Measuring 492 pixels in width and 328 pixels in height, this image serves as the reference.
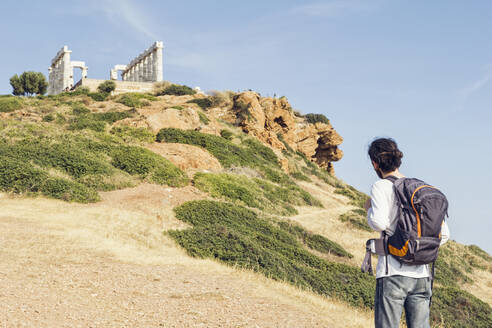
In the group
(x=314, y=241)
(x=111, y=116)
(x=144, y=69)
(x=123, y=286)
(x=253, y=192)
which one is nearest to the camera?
(x=123, y=286)

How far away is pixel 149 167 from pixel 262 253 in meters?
9.49

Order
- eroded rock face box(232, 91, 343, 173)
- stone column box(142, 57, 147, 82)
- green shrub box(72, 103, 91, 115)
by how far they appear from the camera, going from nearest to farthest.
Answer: green shrub box(72, 103, 91, 115)
eroded rock face box(232, 91, 343, 173)
stone column box(142, 57, 147, 82)

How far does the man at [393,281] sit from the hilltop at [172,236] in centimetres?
286

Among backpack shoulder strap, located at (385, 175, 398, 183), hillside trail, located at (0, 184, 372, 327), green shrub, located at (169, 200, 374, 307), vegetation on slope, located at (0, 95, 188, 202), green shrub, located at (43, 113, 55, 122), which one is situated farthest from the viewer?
green shrub, located at (43, 113, 55, 122)

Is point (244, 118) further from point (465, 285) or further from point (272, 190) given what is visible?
point (465, 285)

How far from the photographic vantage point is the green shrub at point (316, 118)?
5350 cm

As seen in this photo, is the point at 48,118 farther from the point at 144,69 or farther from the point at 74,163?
the point at 144,69

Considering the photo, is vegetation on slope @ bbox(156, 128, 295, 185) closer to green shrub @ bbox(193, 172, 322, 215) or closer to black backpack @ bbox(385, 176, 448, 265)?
green shrub @ bbox(193, 172, 322, 215)

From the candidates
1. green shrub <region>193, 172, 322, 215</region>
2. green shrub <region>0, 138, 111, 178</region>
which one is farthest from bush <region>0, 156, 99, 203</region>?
green shrub <region>193, 172, 322, 215</region>

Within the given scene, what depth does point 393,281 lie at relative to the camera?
13.0 ft

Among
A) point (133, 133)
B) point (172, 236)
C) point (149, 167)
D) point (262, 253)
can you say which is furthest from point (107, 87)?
point (262, 253)

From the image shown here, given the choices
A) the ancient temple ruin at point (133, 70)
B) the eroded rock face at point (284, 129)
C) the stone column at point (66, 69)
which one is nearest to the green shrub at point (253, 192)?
the eroded rock face at point (284, 129)

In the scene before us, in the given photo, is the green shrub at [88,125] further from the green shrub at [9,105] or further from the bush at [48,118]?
the green shrub at [9,105]

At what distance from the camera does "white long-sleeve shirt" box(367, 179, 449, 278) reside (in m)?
3.95
